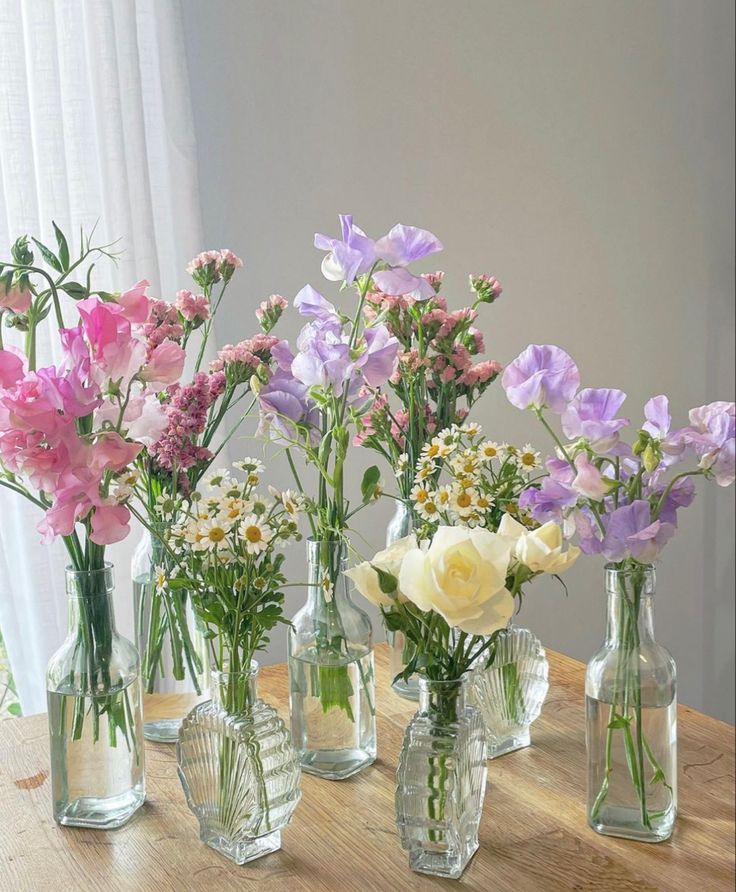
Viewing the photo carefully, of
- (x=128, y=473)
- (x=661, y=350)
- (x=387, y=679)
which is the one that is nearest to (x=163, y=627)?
(x=128, y=473)

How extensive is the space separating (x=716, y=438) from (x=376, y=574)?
31 centimetres

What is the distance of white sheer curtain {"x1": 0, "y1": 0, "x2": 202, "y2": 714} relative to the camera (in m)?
1.62

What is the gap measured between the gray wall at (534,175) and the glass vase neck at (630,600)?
1.08 meters

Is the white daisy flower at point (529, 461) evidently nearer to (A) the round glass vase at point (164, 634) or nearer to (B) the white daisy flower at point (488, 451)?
(B) the white daisy flower at point (488, 451)

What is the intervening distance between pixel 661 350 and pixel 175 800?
75.6 inches

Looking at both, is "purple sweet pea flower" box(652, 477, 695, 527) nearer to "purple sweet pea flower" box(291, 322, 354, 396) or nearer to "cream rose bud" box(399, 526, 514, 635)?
"cream rose bud" box(399, 526, 514, 635)

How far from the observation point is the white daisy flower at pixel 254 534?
862 mm

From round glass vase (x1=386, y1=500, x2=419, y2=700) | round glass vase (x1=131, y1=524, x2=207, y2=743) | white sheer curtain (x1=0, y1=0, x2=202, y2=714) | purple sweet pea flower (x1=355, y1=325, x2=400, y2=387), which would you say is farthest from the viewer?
white sheer curtain (x1=0, y1=0, x2=202, y2=714)

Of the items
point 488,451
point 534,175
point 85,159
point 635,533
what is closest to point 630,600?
point 635,533

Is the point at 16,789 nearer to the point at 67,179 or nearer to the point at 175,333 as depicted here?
the point at 175,333

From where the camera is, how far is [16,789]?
108cm

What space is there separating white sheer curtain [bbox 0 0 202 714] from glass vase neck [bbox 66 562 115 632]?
2.48 feet

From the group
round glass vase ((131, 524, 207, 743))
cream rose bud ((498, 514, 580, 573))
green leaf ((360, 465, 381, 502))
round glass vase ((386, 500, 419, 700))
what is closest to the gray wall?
round glass vase ((386, 500, 419, 700))

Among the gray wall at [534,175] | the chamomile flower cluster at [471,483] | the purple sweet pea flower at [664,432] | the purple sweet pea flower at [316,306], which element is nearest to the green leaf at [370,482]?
the chamomile flower cluster at [471,483]
